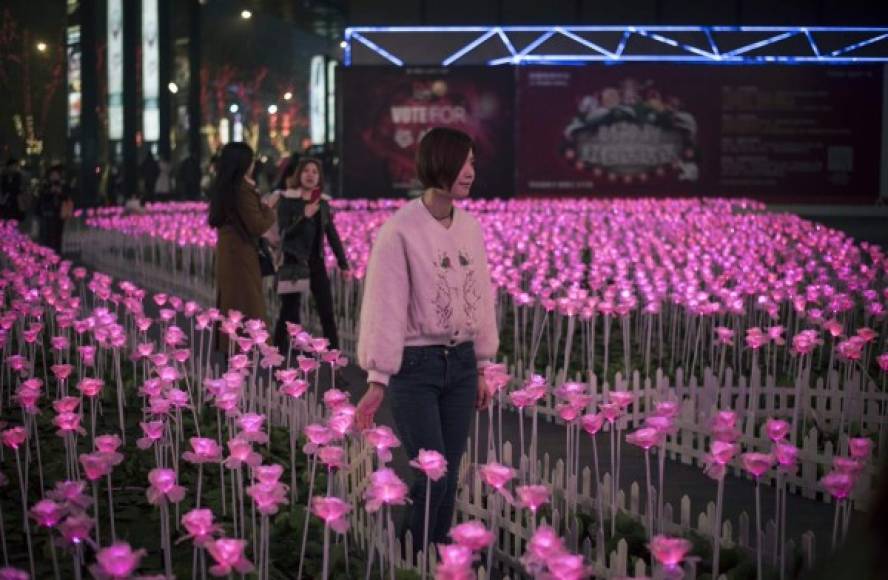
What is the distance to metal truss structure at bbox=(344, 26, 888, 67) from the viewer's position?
3722 centimetres

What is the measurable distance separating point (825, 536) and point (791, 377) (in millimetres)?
4262

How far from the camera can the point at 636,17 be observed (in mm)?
37469

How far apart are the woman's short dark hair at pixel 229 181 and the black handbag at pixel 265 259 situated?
741 mm

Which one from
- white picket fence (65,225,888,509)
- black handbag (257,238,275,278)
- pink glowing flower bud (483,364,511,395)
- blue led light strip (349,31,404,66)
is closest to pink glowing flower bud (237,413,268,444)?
pink glowing flower bud (483,364,511,395)

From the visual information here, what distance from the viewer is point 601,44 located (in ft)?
123

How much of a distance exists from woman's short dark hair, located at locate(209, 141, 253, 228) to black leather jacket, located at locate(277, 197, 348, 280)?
0.49 meters

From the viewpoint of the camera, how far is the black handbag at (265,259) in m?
11.0

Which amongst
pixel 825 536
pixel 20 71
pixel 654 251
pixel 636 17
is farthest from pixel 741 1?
pixel 825 536

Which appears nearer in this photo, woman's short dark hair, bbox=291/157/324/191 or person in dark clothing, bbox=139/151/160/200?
woman's short dark hair, bbox=291/157/324/191

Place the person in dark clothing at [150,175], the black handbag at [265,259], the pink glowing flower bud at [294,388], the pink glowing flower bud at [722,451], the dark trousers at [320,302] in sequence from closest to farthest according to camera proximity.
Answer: the pink glowing flower bud at [722,451] < the pink glowing flower bud at [294,388] < the dark trousers at [320,302] < the black handbag at [265,259] < the person in dark clothing at [150,175]

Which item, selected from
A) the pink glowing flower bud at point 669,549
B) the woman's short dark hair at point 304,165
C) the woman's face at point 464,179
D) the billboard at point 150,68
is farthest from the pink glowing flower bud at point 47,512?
the billboard at point 150,68

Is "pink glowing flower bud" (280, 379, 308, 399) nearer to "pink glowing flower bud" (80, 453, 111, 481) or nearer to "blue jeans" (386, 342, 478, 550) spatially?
"blue jeans" (386, 342, 478, 550)

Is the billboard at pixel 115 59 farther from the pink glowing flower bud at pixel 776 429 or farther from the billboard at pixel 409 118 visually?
the pink glowing flower bud at pixel 776 429

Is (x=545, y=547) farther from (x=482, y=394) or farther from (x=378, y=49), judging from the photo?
(x=378, y=49)
